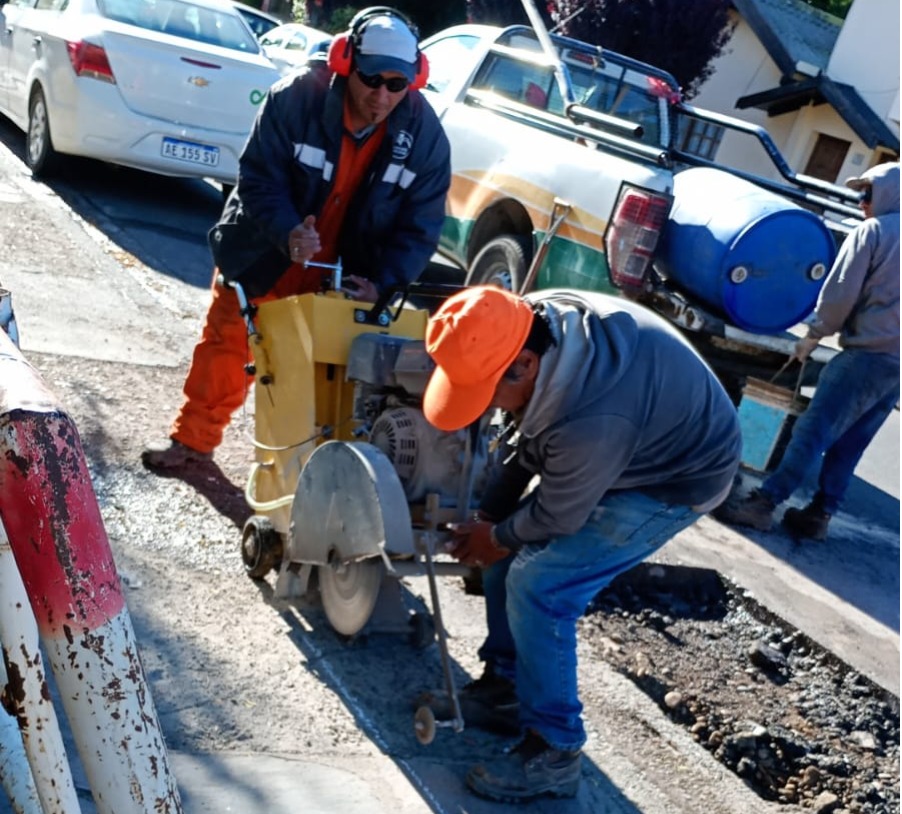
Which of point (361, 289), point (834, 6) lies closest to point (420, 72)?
point (361, 289)

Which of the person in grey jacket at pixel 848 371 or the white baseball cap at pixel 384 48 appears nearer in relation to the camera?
the white baseball cap at pixel 384 48

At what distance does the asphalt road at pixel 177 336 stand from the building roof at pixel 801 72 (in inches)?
600

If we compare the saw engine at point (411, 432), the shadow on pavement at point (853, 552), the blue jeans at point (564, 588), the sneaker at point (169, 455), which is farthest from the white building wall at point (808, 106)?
the blue jeans at point (564, 588)

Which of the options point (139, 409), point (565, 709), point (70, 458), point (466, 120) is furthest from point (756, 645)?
point (466, 120)

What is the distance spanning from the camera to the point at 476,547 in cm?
357

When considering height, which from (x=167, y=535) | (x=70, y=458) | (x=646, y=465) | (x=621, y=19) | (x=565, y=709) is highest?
(x=621, y=19)

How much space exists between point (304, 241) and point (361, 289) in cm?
27

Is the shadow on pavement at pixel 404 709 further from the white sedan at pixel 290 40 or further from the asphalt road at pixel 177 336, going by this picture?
the white sedan at pixel 290 40

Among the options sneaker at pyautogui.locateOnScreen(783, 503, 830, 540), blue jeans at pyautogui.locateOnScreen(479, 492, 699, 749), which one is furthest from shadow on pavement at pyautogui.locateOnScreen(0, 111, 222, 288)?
blue jeans at pyautogui.locateOnScreen(479, 492, 699, 749)

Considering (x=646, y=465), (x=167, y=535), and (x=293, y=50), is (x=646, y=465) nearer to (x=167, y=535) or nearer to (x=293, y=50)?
(x=167, y=535)

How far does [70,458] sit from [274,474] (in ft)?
9.63

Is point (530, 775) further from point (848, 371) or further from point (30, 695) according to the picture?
point (848, 371)

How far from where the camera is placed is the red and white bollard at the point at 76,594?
1303mm

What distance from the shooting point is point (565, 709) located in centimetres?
346
